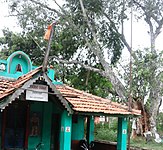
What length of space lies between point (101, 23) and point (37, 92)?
14.0 metres

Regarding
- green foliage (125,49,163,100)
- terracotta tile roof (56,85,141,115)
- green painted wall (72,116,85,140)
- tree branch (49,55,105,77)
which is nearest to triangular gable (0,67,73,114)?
terracotta tile roof (56,85,141,115)

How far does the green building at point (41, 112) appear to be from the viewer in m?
9.55

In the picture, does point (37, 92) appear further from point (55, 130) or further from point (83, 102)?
point (55, 130)

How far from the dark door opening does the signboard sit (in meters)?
2.35

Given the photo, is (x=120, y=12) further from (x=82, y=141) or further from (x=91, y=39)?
(x=82, y=141)

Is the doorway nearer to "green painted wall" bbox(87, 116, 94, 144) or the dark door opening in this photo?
the dark door opening

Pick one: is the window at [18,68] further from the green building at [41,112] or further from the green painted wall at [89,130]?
the green painted wall at [89,130]

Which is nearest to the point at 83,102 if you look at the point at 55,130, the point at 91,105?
the point at 91,105

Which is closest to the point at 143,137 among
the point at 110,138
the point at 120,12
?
the point at 110,138

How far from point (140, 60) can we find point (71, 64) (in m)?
6.62

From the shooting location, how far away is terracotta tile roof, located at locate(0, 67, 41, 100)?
339 inches

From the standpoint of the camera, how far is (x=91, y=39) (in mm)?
21953

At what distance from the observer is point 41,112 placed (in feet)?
39.2

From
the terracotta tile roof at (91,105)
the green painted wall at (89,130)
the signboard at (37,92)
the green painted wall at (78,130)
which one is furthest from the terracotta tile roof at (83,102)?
the green painted wall at (89,130)
